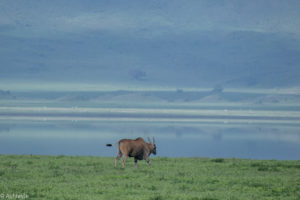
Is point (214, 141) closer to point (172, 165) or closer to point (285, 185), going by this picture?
point (172, 165)

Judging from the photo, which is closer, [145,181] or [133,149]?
[145,181]

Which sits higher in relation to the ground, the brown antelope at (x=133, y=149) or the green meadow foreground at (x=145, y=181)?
the brown antelope at (x=133, y=149)

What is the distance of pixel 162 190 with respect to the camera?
704 inches

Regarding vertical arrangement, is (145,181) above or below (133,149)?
below

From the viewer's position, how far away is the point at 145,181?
64.5ft

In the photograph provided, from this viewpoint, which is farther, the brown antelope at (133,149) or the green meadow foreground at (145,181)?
the brown antelope at (133,149)

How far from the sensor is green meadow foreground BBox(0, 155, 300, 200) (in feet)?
56.1

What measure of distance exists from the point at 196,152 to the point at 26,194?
46411 mm

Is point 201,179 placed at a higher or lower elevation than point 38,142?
lower

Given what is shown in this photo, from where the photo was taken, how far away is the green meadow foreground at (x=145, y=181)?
1711cm

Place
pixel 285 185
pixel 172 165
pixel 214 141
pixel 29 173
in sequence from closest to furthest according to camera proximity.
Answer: pixel 285 185
pixel 29 173
pixel 172 165
pixel 214 141

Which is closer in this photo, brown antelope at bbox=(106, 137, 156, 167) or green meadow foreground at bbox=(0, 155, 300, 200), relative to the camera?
green meadow foreground at bbox=(0, 155, 300, 200)

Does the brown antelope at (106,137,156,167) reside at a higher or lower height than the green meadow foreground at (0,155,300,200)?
higher

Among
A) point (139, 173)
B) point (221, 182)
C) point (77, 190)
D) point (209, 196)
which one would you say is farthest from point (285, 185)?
point (77, 190)
